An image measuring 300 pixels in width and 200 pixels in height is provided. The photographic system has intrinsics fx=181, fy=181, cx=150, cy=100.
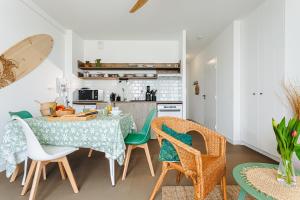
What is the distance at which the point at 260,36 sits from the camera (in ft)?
10.5

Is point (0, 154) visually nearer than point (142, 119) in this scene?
Yes

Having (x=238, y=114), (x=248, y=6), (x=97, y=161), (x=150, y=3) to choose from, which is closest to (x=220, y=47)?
(x=248, y=6)

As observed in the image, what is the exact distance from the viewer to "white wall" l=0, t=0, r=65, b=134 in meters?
2.63

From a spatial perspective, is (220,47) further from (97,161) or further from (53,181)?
(53,181)

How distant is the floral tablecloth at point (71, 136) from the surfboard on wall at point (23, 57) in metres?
1.04

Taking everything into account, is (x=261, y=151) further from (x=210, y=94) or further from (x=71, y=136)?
(x=71, y=136)

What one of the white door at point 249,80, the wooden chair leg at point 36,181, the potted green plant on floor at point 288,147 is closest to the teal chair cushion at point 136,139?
the wooden chair leg at point 36,181

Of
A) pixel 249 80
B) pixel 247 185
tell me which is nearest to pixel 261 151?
pixel 249 80

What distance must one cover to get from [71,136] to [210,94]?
4506mm

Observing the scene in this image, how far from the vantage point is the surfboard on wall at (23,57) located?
2.64 m

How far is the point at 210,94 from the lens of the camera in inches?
218

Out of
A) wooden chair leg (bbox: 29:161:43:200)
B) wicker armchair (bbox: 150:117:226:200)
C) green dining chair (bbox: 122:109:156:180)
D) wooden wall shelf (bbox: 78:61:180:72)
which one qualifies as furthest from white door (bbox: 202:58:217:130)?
wooden chair leg (bbox: 29:161:43:200)

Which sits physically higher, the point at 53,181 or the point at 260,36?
the point at 260,36

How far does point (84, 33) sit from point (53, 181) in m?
3.59
